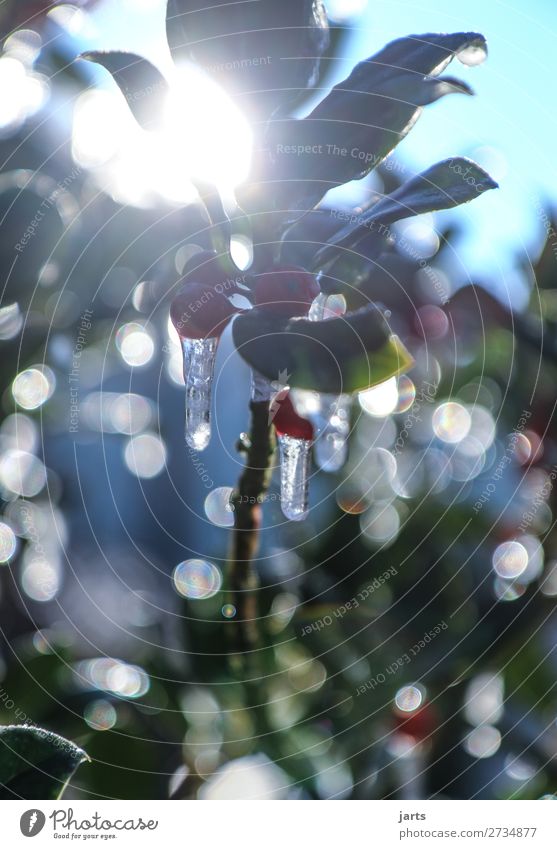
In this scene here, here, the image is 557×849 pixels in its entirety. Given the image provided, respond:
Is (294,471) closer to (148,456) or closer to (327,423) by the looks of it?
(327,423)

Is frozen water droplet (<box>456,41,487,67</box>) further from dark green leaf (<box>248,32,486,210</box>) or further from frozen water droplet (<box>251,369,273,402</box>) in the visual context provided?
frozen water droplet (<box>251,369,273,402</box>)

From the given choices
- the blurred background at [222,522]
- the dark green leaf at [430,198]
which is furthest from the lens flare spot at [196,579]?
the dark green leaf at [430,198]

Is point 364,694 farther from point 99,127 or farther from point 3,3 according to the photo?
point 3,3

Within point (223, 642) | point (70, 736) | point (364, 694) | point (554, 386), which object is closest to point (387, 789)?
point (364, 694)

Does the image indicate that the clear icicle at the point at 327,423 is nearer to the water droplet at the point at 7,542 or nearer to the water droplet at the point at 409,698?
the water droplet at the point at 409,698

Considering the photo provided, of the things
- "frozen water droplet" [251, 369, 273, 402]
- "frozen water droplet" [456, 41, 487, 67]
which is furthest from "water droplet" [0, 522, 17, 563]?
"frozen water droplet" [456, 41, 487, 67]

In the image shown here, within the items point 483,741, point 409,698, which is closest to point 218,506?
point 409,698
